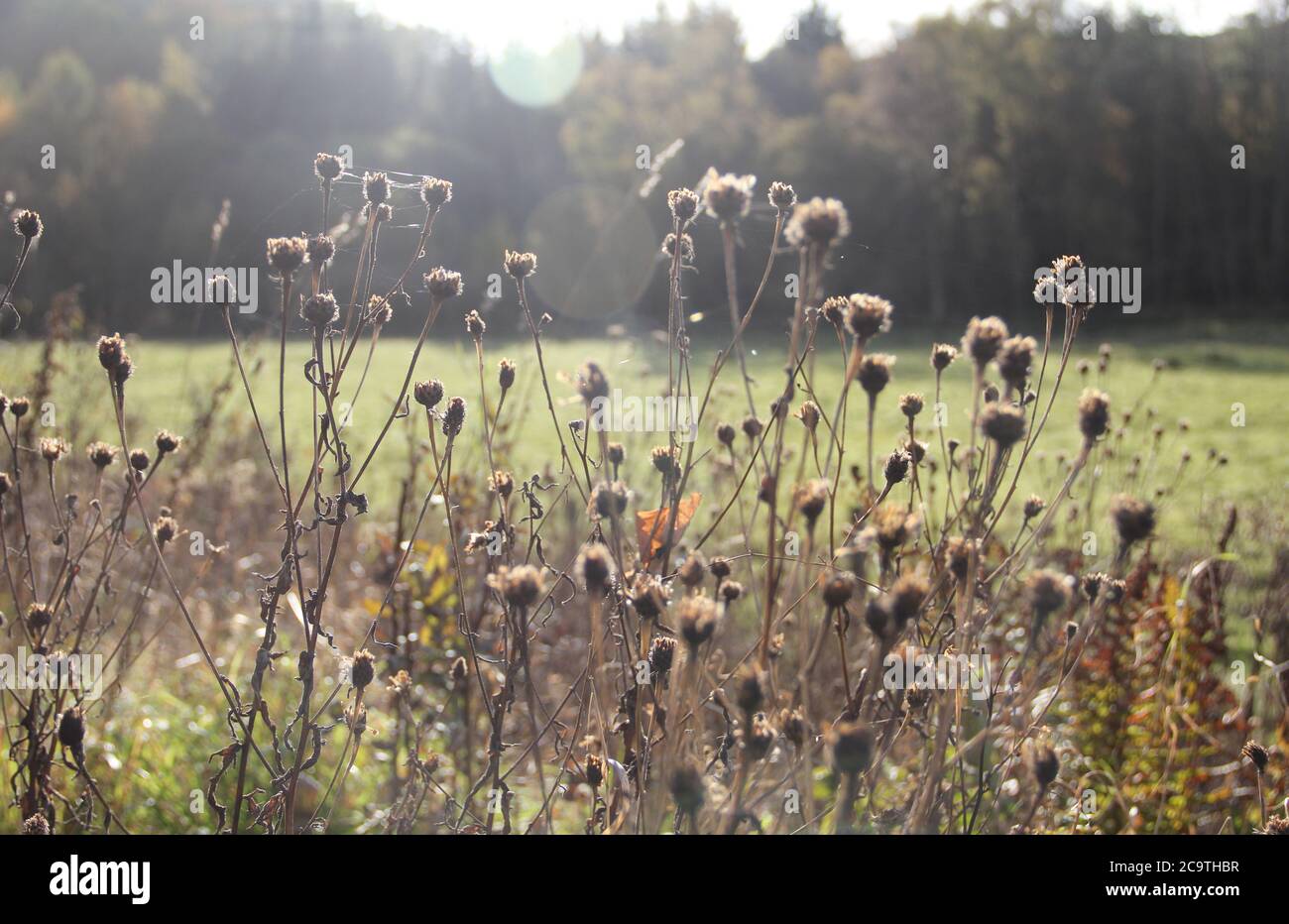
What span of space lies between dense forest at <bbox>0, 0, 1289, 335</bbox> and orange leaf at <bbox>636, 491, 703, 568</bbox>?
35.9 feet

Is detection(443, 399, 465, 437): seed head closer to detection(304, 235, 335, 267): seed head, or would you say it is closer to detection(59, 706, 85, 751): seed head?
detection(304, 235, 335, 267): seed head

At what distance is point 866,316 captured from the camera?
1.22 meters

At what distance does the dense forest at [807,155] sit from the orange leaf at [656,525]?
10934 millimetres

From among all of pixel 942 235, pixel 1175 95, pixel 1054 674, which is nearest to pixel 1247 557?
pixel 1054 674

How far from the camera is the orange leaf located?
1.52 m

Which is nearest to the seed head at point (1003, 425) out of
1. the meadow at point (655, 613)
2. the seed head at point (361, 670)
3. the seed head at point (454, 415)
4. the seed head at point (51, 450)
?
the meadow at point (655, 613)

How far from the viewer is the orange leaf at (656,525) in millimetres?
1523

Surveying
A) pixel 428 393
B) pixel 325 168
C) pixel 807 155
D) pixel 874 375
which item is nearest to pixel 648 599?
pixel 874 375

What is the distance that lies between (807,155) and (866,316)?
1999 centimetres

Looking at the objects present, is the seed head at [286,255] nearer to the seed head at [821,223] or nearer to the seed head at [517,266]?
the seed head at [517,266]

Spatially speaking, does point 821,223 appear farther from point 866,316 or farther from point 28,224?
point 28,224

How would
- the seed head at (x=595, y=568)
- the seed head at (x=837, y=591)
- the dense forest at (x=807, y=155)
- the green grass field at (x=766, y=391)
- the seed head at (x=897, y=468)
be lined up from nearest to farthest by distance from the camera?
the seed head at (x=837, y=591), the seed head at (x=595, y=568), the seed head at (x=897, y=468), the green grass field at (x=766, y=391), the dense forest at (x=807, y=155)

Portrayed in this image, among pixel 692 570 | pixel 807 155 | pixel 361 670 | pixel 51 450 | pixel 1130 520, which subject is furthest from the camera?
pixel 807 155
